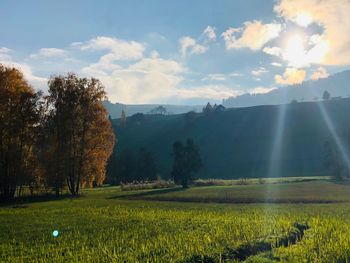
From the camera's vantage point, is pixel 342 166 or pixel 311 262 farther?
pixel 342 166

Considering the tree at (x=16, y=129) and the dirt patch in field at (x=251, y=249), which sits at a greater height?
the tree at (x=16, y=129)

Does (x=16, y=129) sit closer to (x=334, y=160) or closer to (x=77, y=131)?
(x=77, y=131)

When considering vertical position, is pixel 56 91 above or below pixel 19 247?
above

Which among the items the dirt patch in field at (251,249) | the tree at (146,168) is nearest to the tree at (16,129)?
the dirt patch in field at (251,249)

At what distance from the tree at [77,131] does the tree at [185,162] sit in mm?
33125

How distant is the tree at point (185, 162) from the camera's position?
3803 inches

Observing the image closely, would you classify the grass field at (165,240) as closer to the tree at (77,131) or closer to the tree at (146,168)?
the tree at (77,131)

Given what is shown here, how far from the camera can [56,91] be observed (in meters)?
62.1

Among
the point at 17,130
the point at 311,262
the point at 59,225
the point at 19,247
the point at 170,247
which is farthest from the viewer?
the point at 17,130

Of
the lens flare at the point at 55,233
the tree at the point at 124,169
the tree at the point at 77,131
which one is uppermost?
the tree at the point at 77,131

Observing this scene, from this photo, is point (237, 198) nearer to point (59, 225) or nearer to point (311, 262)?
point (59, 225)

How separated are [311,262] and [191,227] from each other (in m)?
10.1

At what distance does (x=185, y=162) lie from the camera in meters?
98.2

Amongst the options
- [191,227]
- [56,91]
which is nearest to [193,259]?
[191,227]
